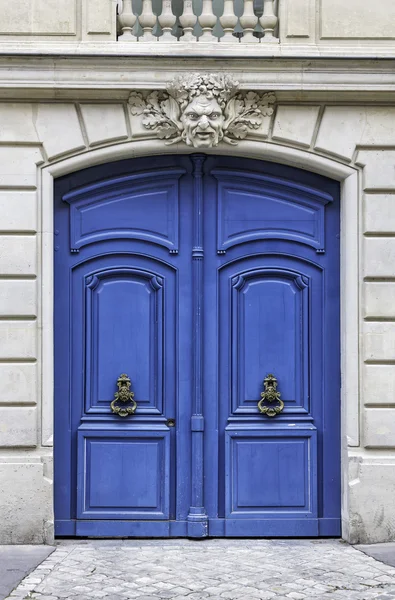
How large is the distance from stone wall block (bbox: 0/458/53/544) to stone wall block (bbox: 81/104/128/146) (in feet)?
8.80

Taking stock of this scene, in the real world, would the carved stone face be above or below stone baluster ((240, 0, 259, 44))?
below

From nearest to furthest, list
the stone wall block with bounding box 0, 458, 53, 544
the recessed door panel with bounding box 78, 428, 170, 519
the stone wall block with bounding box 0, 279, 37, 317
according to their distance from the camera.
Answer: the stone wall block with bounding box 0, 458, 53, 544 → the stone wall block with bounding box 0, 279, 37, 317 → the recessed door panel with bounding box 78, 428, 170, 519

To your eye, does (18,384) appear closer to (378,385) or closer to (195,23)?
(378,385)

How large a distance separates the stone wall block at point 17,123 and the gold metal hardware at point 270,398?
2744 millimetres

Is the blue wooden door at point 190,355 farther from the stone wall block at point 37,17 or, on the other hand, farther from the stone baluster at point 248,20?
the stone wall block at point 37,17

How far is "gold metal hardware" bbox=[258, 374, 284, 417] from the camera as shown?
7.90 meters

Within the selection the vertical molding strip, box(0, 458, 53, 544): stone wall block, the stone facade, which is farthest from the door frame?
the vertical molding strip

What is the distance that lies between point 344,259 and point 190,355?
4.94 feet

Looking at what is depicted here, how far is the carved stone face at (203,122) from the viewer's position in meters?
7.62

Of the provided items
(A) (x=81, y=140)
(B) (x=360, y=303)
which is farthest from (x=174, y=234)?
(B) (x=360, y=303)

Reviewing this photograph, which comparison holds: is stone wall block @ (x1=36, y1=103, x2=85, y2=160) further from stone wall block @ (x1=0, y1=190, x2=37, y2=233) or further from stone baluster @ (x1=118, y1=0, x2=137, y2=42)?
stone baluster @ (x1=118, y1=0, x2=137, y2=42)

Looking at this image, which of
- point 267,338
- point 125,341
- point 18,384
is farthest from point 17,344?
point 267,338

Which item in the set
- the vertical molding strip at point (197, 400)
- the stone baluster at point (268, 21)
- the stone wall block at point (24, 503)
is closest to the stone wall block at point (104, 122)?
the vertical molding strip at point (197, 400)

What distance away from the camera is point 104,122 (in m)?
7.77
